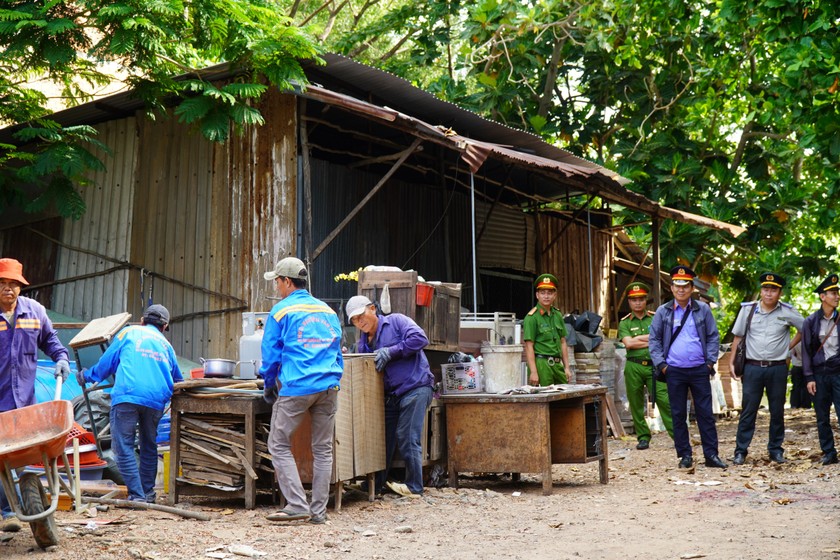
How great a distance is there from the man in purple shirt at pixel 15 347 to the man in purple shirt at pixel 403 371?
2519 millimetres

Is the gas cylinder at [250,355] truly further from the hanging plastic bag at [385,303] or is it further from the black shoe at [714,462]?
the black shoe at [714,462]

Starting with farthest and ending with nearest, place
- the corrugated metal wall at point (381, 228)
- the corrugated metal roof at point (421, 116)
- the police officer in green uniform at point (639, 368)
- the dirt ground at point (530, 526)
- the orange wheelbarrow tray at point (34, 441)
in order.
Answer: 1. the corrugated metal wall at point (381, 228)
2. the police officer in green uniform at point (639, 368)
3. the corrugated metal roof at point (421, 116)
4. the dirt ground at point (530, 526)
5. the orange wheelbarrow tray at point (34, 441)

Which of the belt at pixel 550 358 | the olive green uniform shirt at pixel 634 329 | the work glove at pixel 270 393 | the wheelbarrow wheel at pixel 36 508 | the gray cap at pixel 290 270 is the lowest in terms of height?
the wheelbarrow wheel at pixel 36 508

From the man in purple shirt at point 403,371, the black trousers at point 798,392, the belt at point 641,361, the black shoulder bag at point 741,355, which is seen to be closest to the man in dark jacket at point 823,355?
the black shoulder bag at point 741,355

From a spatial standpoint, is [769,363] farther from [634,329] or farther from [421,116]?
[421,116]

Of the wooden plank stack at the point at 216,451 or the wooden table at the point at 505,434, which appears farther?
the wooden table at the point at 505,434

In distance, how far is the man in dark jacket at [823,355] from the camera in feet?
34.0

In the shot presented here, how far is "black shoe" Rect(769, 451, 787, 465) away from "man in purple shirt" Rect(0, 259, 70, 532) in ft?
24.1

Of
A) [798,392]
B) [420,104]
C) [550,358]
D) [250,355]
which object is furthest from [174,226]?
[798,392]

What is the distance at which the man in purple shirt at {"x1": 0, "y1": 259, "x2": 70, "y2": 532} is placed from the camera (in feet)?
22.8

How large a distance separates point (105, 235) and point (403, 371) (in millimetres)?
6631

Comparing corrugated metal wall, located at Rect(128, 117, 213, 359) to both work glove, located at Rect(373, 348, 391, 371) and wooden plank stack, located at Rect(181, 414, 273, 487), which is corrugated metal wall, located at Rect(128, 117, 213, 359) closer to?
wooden plank stack, located at Rect(181, 414, 273, 487)

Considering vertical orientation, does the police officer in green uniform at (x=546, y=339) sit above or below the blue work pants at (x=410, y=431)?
above

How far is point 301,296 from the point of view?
740cm
